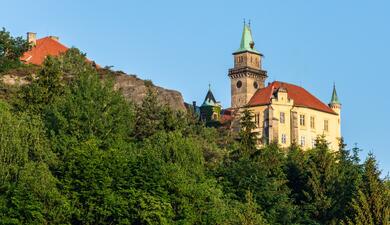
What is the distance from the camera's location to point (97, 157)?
203 feet

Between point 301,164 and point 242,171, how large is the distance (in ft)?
26.5

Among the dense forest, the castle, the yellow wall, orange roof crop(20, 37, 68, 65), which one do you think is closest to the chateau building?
orange roof crop(20, 37, 68, 65)

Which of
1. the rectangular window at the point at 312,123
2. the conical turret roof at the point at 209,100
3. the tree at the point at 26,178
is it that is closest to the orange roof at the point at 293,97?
the rectangular window at the point at 312,123

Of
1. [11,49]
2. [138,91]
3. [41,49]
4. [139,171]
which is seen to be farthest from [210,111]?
[139,171]

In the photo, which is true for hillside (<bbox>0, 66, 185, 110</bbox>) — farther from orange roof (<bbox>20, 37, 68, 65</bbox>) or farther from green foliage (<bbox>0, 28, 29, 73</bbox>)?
orange roof (<bbox>20, 37, 68, 65</bbox>)

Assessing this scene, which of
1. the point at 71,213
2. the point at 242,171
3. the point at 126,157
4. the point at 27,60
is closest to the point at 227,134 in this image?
the point at 27,60

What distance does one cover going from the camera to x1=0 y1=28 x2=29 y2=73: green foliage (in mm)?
86750

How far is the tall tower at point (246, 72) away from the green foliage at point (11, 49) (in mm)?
61697

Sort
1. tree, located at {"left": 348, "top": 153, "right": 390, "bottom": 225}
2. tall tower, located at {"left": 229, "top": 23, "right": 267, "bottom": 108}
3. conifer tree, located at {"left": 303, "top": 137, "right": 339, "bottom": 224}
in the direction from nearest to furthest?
tree, located at {"left": 348, "top": 153, "right": 390, "bottom": 225}, conifer tree, located at {"left": 303, "top": 137, "right": 339, "bottom": 224}, tall tower, located at {"left": 229, "top": 23, "right": 267, "bottom": 108}

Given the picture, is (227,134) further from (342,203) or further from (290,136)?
(342,203)

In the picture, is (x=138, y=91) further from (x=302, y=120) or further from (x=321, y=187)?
(x=302, y=120)

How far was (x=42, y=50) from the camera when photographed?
100500 mm

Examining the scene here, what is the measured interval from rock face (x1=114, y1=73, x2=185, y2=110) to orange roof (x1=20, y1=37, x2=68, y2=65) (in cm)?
854

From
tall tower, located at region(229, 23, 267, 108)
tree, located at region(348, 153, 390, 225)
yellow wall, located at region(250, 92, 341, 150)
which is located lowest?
tree, located at region(348, 153, 390, 225)
